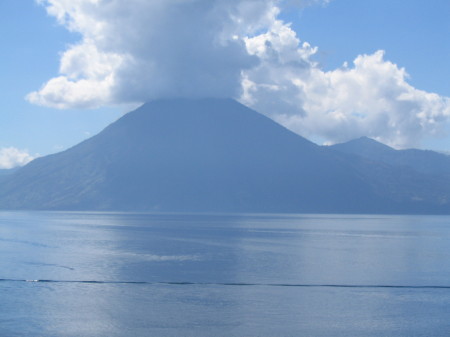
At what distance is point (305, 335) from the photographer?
33.4m

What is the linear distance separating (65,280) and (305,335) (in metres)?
26.1

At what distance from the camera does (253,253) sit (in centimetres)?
7600

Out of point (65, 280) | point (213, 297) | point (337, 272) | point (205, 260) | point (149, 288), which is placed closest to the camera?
point (213, 297)

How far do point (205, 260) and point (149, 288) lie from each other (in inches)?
807

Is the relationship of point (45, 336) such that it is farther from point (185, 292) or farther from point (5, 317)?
point (185, 292)

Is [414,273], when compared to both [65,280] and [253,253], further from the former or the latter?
[65,280]

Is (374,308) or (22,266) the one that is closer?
(374,308)

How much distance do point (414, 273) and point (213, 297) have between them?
2465 cm

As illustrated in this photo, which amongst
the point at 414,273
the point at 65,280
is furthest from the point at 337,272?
the point at 65,280

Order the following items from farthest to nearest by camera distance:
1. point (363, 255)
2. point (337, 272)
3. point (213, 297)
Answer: point (363, 255), point (337, 272), point (213, 297)

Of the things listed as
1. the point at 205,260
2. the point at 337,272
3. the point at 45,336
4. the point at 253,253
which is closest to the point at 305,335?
the point at 45,336

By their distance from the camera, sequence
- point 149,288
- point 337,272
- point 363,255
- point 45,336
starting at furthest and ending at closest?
point 363,255 → point 337,272 → point 149,288 → point 45,336

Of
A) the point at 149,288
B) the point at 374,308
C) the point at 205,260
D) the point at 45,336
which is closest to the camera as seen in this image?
the point at 45,336

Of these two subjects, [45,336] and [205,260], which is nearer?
[45,336]
